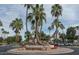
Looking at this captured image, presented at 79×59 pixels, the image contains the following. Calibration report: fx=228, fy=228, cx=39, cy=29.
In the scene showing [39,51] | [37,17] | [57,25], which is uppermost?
[37,17]

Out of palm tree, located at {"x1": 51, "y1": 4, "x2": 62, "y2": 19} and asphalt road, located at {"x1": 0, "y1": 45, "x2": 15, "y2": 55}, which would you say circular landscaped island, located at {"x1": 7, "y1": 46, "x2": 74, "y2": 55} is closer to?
asphalt road, located at {"x1": 0, "y1": 45, "x2": 15, "y2": 55}

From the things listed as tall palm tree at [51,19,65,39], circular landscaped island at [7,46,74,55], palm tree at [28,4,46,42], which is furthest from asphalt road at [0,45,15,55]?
tall palm tree at [51,19,65,39]

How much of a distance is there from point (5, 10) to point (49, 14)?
56 centimetres

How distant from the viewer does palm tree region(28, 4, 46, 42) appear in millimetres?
2898

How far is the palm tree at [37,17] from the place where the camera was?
114 inches

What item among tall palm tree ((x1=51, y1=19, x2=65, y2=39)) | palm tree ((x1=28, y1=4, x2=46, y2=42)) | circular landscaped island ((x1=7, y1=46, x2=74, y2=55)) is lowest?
circular landscaped island ((x1=7, y1=46, x2=74, y2=55))

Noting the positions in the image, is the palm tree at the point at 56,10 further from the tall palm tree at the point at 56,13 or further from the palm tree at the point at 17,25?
the palm tree at the point at 17,25

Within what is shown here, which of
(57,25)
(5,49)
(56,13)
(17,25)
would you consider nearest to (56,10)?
(56,13)

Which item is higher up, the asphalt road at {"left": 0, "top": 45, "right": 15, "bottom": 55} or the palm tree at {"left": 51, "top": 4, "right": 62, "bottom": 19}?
the palm tree at {"left": 51, "top": 4, "right": 62, "bottom": 19}

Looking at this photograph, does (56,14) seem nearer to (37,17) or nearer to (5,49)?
(37,17)

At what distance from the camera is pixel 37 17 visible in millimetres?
2922

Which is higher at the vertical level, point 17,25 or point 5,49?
point 17,25
